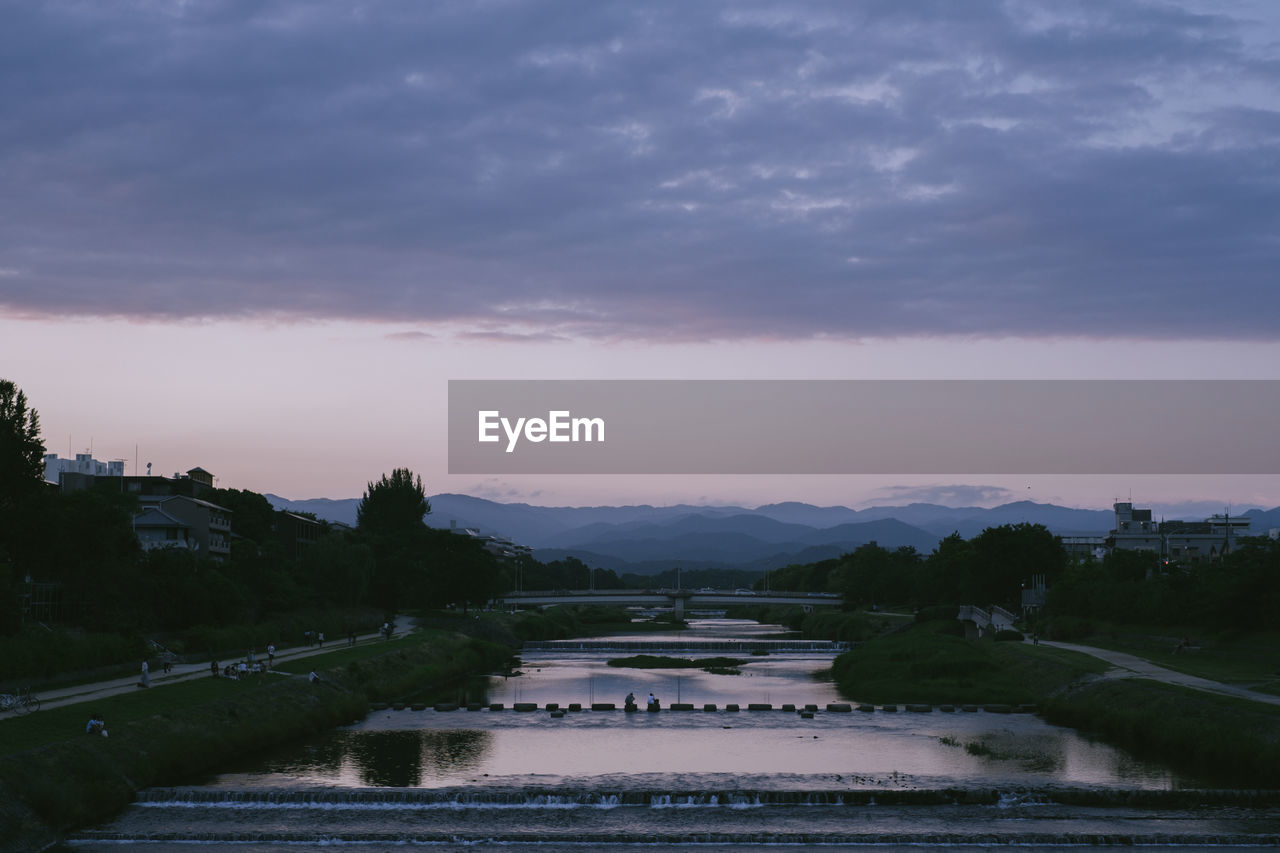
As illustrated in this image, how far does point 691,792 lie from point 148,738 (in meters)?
27.1

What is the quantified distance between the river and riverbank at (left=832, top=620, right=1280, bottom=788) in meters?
2.90

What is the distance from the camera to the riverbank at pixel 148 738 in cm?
4638

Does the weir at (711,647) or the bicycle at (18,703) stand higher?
the bicycle at (18,703)

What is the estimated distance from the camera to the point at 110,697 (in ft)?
210

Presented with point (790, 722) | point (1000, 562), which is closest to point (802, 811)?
point (790, 722)

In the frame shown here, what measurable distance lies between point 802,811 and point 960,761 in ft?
49.4

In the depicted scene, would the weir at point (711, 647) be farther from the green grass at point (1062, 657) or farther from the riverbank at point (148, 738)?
the riverbank at point (148, 738)

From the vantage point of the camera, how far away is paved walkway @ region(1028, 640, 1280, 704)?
68188 mm

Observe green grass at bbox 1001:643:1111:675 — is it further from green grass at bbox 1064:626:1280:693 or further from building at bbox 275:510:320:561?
building at bbox 275:510:320:561

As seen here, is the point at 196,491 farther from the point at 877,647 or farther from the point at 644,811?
the point at 644,811

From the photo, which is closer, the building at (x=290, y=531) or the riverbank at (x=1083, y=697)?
the riverbank at (x=1083, y=697)

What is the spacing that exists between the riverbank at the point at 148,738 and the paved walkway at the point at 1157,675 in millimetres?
54896

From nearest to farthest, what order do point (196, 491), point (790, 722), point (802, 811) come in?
point (802, 811) < point (790, 722) < point (196, 491)

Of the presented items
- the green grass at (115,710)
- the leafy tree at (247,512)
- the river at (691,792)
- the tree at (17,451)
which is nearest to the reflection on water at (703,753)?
the river at (691,792)
